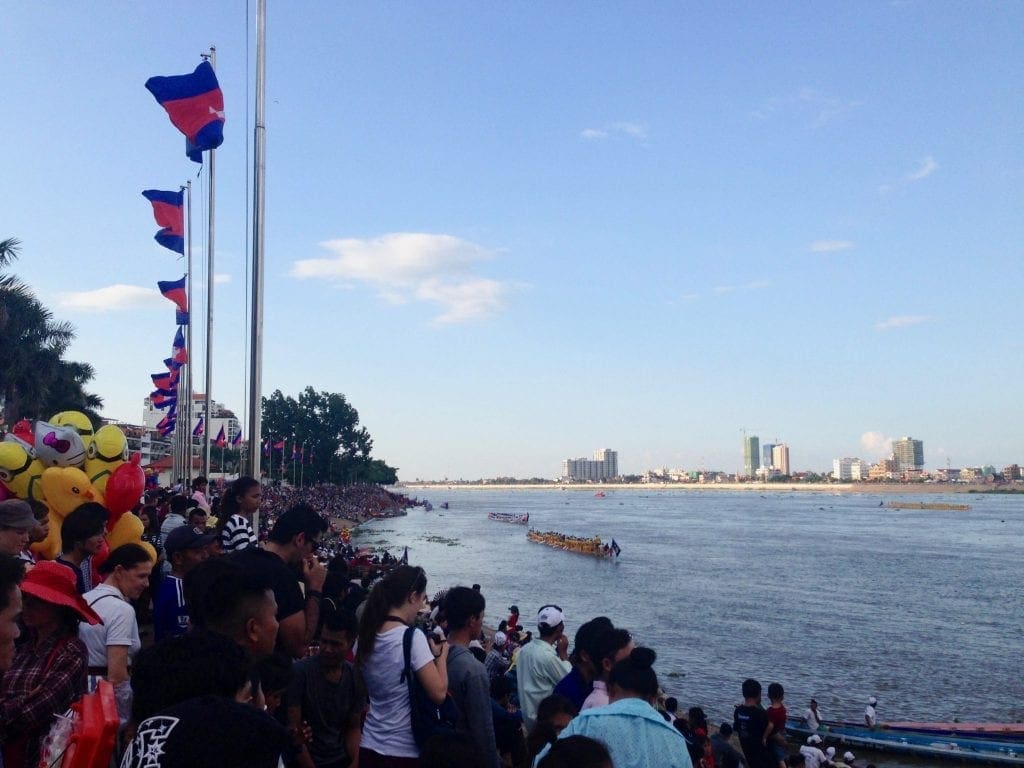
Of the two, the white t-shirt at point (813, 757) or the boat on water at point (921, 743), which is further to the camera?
the boat on water at point (921, 743)

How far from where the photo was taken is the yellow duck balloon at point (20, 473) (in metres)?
8.91

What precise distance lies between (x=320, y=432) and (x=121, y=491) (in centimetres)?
9760

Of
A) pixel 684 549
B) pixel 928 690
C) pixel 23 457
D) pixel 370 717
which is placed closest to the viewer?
pixel 370 717

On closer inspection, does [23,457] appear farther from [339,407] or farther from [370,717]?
[339,407]

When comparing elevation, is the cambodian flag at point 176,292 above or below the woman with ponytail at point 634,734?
above

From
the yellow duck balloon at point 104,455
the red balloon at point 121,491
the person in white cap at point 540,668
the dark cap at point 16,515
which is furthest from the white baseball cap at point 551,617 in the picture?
the yellow duck balloon at point 104,455

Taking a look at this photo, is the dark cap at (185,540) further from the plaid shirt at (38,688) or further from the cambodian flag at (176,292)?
the cambodian flag at (176,292)

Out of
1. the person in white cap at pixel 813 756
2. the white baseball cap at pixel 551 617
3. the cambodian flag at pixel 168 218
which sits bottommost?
the person in white cap at pixel 813 756

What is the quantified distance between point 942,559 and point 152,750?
65617 millimetres

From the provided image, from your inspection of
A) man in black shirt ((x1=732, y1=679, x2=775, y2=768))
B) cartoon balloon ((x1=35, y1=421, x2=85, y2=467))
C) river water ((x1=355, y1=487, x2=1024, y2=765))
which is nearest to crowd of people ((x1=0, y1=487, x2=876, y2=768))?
A: cartoon balloon ((x1=35, y1=421, x2=85, y2=467))

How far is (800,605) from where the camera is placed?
121ft

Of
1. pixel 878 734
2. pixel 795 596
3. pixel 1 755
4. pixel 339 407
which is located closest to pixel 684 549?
pixel 795 596

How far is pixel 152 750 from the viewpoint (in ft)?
6.89

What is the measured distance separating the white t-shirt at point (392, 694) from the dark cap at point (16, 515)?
2537 millimetres
